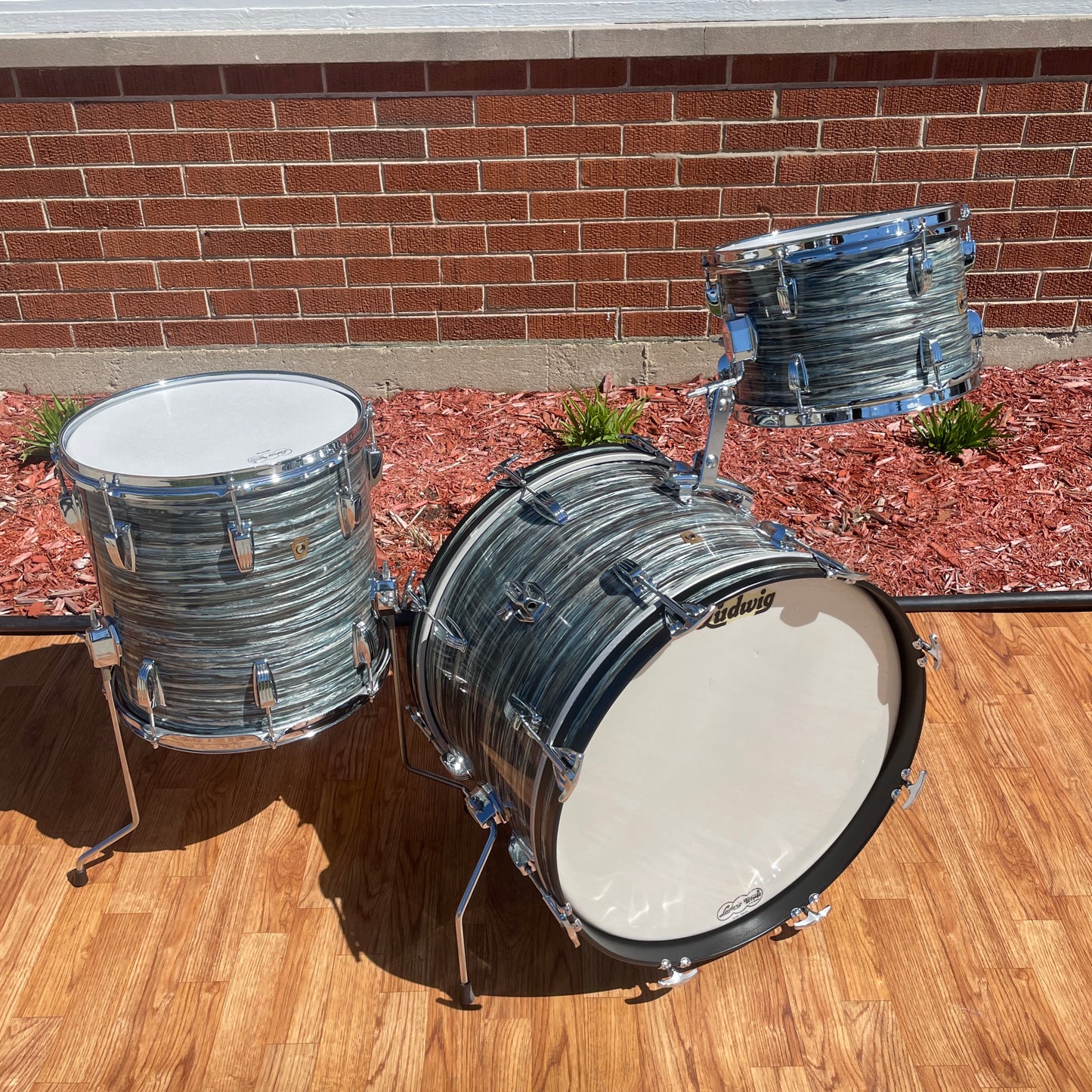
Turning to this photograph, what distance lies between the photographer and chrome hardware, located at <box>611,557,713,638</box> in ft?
5.95

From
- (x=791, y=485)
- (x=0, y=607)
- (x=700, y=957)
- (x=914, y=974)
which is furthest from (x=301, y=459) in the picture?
(x=791, y=485)

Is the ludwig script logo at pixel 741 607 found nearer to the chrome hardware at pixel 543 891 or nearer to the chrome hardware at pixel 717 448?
the chrome hardware at pixel 717 448

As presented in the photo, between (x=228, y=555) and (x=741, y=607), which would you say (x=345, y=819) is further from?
(x=741, y=607)

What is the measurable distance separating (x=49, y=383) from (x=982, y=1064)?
171 inches

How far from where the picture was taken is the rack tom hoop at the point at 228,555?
2.10 meters

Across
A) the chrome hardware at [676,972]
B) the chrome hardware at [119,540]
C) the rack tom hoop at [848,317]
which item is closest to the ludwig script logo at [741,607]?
the rack tom hoop at [848,317]

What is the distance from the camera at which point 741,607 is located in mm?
1917

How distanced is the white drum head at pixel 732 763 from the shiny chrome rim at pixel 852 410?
0.47 meters

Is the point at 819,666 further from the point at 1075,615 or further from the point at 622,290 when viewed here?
the point at 622,290

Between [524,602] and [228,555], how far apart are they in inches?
24.5

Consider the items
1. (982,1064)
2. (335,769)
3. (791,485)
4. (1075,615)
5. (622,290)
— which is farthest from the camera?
(622,290)

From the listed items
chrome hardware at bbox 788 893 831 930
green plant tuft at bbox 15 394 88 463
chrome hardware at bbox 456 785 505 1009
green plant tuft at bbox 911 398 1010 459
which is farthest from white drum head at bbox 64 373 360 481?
green plant tuft at bbox 911 398 1010 459

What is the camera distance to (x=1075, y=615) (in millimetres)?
3406

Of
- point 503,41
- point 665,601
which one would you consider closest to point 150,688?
point 665,601
